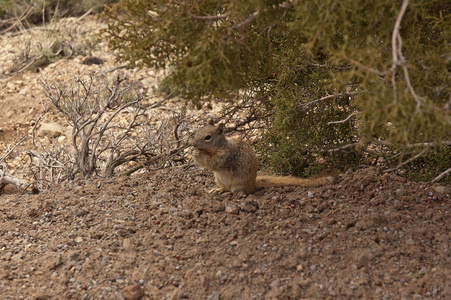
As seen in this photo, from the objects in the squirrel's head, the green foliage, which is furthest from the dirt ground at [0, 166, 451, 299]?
the green foliage

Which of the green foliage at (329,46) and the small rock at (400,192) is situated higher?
the green foliage at (329,46)

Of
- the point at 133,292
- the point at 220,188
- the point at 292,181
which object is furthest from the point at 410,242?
the point at 133,292

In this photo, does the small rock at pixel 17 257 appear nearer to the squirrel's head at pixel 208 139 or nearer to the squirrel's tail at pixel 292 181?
the squirrel's head at pixel 208 139

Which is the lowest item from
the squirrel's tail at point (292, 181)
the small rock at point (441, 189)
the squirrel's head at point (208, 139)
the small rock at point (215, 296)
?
the small rock at point (215, 296)

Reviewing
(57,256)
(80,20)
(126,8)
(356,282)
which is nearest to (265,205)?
(356,282)

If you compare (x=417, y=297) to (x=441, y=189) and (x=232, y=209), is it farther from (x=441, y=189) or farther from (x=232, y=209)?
(x=232, y=209)

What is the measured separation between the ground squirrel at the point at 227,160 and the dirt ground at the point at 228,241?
15 cm

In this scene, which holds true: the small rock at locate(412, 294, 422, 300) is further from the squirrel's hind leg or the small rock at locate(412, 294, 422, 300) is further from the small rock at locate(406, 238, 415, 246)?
the squirrel's hind leg

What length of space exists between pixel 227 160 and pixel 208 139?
0.96ft

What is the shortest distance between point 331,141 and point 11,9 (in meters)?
10.0

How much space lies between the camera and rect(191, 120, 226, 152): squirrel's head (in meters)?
4.48

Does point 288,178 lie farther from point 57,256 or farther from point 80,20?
point 80,20

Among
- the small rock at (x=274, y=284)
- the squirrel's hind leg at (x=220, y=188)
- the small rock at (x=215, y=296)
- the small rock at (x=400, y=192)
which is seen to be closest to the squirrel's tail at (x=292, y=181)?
the squirrel's hind leg at (x=220, y=188)

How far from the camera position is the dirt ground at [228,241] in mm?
3312
